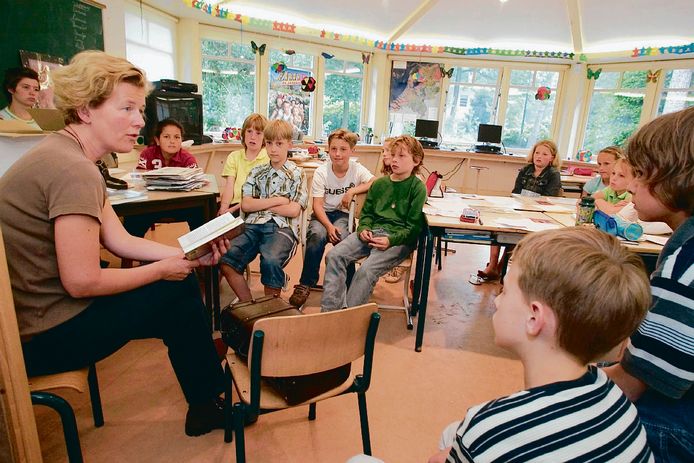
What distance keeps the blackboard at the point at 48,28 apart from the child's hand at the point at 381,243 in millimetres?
2683

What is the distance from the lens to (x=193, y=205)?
91.4 inches

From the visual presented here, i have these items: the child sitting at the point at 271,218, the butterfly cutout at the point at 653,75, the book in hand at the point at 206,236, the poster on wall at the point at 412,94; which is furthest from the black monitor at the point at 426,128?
the book in hand at the point at 206,236

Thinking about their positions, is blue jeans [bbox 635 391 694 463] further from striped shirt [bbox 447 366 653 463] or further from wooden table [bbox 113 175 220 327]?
wooden table [bbox 113 175 220 327]

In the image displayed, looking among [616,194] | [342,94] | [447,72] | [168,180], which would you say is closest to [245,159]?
[168,180]

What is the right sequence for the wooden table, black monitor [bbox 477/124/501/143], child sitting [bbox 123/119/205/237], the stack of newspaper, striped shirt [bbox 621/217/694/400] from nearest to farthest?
striped shirt [bbox 621/217/694/400]
the wooden table
the stack of newspaper
child sitting [bbox 123/119/205/237]
black monitor [bbox 477/124/501/143]

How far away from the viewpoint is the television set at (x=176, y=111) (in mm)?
4227

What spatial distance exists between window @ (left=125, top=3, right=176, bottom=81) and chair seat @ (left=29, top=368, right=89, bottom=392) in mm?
4267

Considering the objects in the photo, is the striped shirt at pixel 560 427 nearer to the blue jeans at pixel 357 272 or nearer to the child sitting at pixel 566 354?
the child sitting at pixel 566 354

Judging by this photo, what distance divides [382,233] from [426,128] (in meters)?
5.44

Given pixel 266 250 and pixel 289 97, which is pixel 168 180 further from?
pixel 289 97

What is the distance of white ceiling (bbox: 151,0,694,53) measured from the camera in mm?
5859

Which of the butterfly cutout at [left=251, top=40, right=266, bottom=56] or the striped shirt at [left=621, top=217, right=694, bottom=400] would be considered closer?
the striped shirt at [left=621, top=217, right=694, bottom=400]

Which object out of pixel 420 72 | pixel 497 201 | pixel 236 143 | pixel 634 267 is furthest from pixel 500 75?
pixel 634 267

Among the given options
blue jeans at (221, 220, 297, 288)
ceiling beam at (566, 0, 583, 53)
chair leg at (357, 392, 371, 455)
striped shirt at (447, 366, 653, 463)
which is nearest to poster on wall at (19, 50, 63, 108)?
blue jeans at (221, 220, 297, 288)
